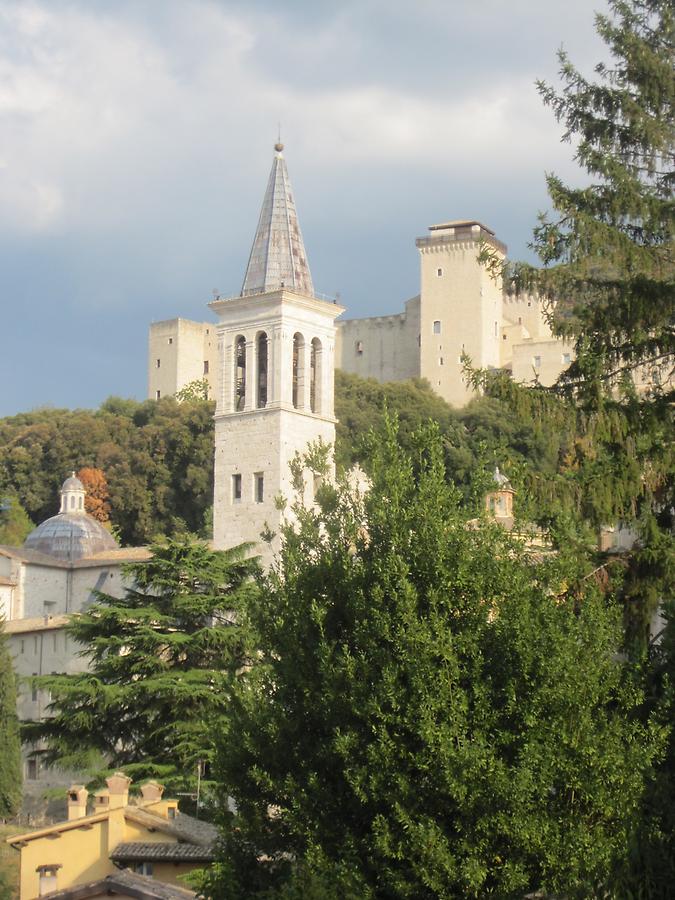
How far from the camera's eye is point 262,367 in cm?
5672

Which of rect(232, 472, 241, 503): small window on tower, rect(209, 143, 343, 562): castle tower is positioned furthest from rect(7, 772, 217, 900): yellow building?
rect(232, 472, 241, 503): small window on tower

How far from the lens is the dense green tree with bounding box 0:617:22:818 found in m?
40.5

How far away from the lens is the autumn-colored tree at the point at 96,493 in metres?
76.4

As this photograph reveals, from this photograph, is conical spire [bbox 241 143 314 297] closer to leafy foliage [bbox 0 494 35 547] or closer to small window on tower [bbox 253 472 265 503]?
small window on tower [bbox 253 472 265 503]

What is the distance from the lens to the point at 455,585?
16.7m

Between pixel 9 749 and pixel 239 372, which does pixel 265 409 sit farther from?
pixel 9 749

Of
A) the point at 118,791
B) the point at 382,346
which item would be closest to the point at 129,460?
the point at 382,346

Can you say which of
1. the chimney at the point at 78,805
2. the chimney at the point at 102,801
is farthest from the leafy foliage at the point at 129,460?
the chimney at the point at 102,801

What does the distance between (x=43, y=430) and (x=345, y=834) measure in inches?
2666

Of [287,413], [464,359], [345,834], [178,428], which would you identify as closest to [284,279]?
[287,413]

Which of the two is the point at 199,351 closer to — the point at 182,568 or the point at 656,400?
the point at 182,568

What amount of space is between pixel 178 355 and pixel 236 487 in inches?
2120

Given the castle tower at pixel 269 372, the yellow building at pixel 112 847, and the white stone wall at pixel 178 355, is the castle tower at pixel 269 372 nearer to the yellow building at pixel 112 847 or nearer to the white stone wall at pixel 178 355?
the yellow building at pixel 112 847

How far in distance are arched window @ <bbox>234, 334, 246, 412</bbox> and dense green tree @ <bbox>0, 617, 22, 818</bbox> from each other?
16.2m
